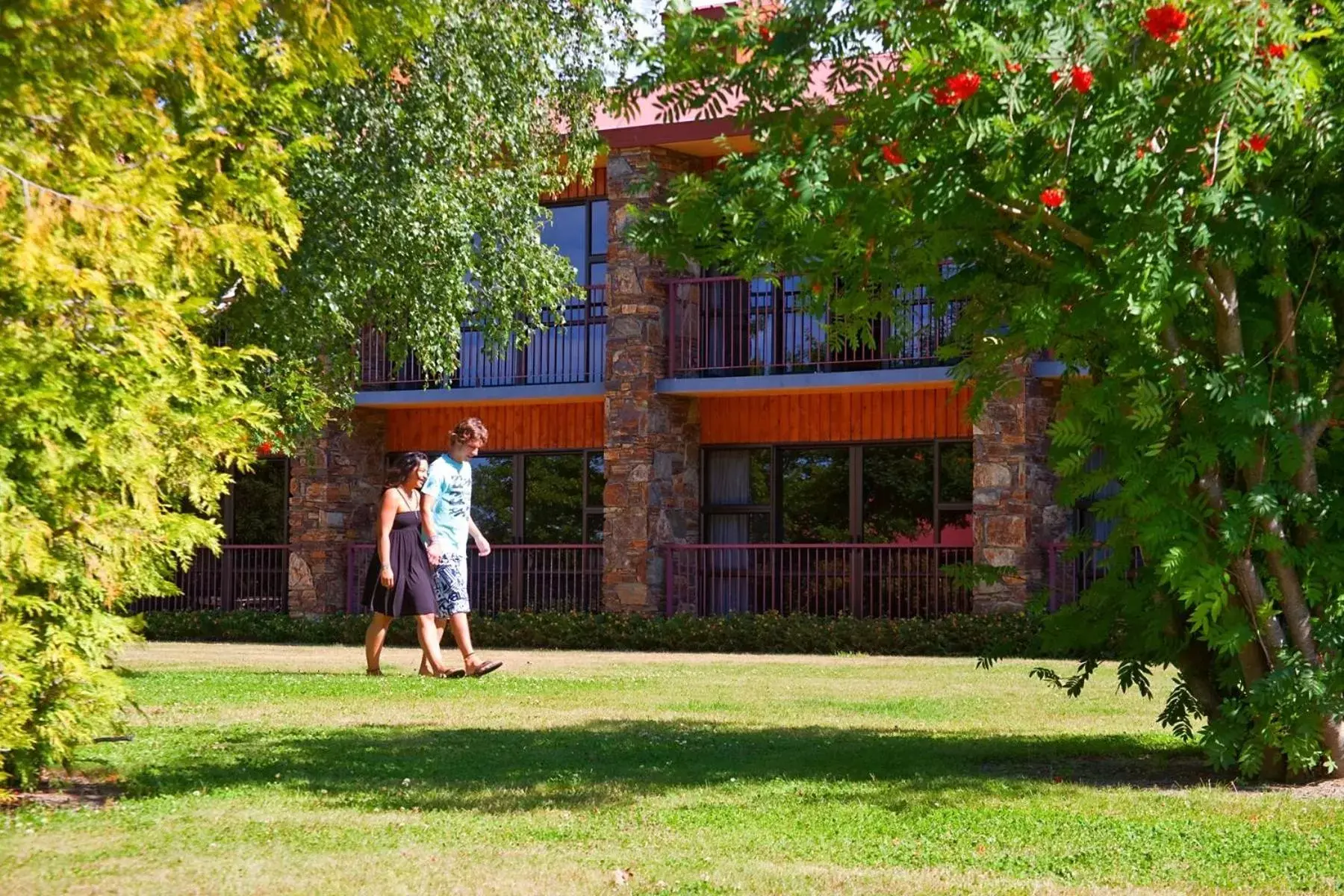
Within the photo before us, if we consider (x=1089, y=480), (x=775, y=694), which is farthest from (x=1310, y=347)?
(x=775, y=694)

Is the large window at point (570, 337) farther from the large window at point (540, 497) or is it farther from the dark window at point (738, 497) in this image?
the dark window at point (738, 497)

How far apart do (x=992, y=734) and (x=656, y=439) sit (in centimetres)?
1286

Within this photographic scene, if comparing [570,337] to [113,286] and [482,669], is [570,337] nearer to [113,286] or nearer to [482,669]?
[482,669]

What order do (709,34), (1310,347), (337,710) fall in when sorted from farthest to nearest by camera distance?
(337,710) < (1310,347) < (709,34)

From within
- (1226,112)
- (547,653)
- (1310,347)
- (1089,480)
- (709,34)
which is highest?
(709,34)

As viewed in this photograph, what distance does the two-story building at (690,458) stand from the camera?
2136 cm

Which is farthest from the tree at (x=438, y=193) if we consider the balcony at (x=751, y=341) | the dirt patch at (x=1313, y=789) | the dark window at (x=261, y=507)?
the dark window at (x=261, y=507)

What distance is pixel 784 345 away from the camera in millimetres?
22531

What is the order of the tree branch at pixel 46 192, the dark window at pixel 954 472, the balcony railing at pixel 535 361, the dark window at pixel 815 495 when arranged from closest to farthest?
the tree branch at pixel 46 192 < the dark window at pixel 954 472 < the dark window at pixel 815 495 < the balcony railing at pixel 535 361

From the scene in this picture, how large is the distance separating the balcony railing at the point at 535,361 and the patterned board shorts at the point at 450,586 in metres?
9.66

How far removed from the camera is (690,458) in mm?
23359

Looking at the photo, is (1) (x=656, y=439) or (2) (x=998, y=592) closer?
(2) (x=998, y=592)

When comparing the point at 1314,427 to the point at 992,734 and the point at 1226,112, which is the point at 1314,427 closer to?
the point at 1226,112

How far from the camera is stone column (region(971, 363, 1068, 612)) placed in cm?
2025
